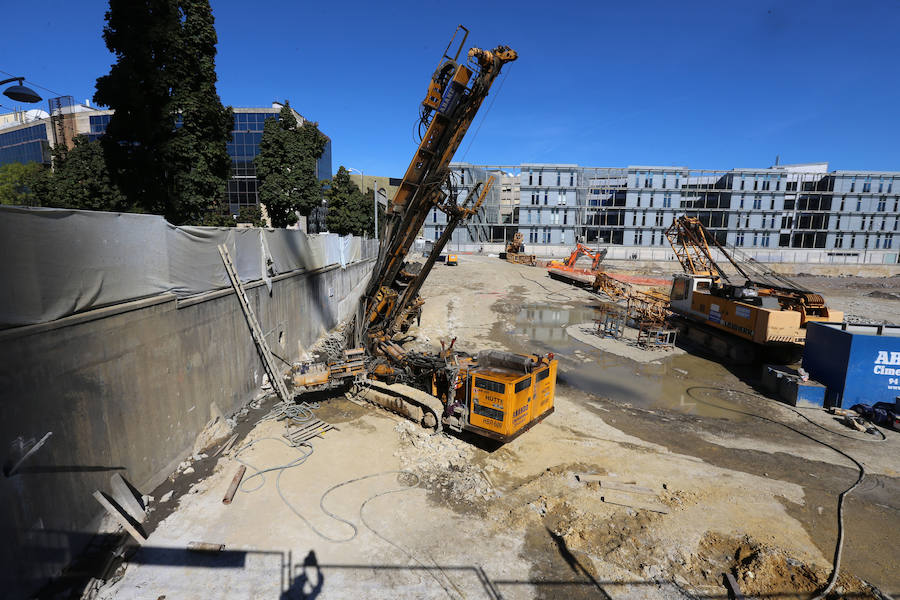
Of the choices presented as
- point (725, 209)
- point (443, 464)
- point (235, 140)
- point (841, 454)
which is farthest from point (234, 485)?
point (725, 209)

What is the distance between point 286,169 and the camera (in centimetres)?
2720

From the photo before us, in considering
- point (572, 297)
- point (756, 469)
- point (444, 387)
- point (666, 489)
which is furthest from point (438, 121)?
point (572, 297)

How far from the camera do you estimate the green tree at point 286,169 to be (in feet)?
88.2

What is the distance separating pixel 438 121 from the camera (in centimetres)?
1084

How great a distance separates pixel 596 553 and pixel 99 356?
25.0 feet

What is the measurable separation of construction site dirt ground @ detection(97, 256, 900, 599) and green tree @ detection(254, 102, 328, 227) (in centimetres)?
1955

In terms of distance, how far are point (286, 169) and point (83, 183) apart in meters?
Answer: 11.4

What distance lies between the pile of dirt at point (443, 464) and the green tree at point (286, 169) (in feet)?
72.2

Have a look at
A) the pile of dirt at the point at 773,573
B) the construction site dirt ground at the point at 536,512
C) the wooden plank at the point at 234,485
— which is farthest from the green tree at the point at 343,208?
the pile of dirt at the point at 773,573

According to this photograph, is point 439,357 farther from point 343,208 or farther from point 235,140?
point 235,140

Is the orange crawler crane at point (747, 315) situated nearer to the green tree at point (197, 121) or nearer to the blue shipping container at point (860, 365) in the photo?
the blue shipping container at point (860, 365)

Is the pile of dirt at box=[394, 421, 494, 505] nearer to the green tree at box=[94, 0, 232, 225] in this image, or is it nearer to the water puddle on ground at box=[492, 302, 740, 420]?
the water puddle on ground at box=[492, 302, 740, 420]

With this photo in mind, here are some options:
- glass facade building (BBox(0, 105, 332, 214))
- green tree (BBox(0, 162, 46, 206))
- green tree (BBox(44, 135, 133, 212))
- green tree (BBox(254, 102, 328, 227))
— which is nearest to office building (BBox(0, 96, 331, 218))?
glass facade building (BBox(0, 105, 332, 214))

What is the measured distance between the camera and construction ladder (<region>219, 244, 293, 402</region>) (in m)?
9.88
